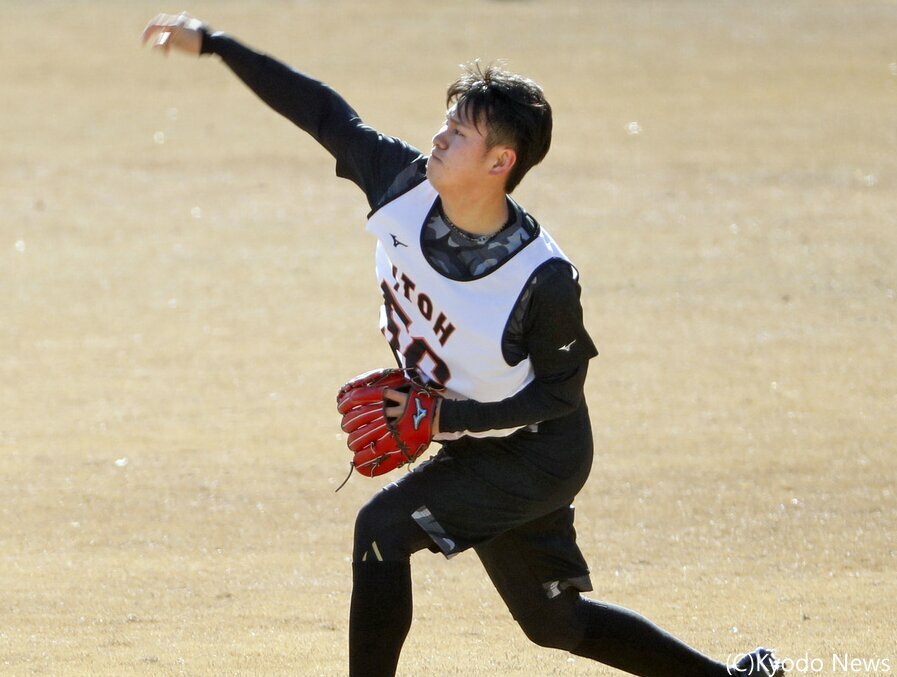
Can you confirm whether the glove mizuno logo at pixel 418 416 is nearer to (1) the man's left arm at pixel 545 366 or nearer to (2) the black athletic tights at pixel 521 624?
(1) the man's left arm at pixel 545 366

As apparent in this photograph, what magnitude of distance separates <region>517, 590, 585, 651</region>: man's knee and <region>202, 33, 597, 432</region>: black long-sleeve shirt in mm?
526

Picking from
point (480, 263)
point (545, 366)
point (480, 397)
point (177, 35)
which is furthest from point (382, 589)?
point (177, 35)

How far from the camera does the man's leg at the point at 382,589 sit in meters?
3.43

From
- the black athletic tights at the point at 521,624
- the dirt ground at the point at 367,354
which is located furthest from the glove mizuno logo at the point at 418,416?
the dirt ground at the point at 367,354

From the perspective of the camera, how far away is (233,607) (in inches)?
200

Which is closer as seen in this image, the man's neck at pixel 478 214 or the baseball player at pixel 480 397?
the baseball player at pixel 480 397

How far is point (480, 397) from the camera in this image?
3.56 m

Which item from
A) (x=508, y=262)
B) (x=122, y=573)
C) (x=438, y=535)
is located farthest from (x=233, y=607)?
(x=508, y=262)

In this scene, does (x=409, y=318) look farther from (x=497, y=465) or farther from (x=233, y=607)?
(x=233, y=607)

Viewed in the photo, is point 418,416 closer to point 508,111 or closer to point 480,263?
point 480,263

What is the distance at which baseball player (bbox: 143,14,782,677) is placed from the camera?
3.44 meters

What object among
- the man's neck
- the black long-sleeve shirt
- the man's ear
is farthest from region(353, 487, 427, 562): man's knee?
the man's ear

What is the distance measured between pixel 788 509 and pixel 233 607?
8.71ft

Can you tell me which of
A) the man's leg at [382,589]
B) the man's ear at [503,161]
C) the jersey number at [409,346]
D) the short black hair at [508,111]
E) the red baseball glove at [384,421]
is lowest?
the man's leg at [382,589]
